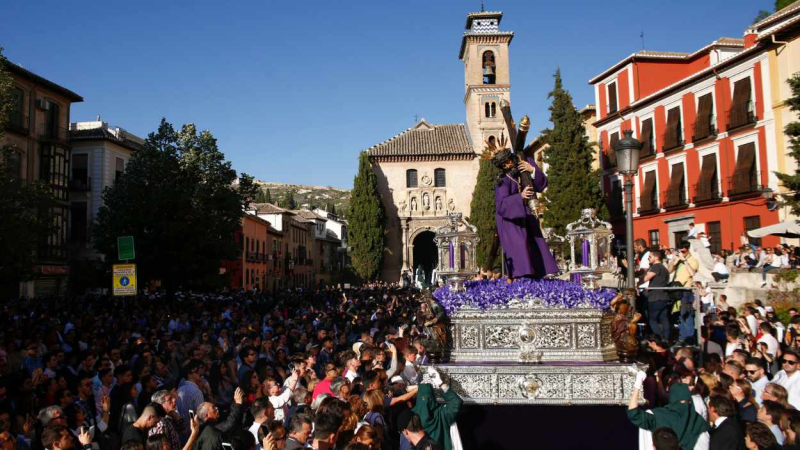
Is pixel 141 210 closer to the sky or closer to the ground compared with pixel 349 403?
closer to the sky

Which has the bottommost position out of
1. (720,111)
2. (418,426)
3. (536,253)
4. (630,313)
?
(418,426)

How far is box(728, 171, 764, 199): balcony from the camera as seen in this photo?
24.1m

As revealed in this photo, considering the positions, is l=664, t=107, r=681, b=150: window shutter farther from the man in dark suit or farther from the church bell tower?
the man in dark suit

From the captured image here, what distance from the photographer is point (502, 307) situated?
24.4ft

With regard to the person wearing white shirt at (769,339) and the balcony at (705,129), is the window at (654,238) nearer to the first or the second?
the balcony at (705,129)

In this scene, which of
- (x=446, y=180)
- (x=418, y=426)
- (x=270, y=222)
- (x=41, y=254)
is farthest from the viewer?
(x=270, y=222)

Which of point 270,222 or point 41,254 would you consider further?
point 270,222

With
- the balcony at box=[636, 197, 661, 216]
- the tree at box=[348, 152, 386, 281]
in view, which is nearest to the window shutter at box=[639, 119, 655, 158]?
the balcony at box=[636, 197, 661, 216]

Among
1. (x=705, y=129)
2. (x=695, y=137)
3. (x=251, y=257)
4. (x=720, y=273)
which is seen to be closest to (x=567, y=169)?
(x=695, y=137)

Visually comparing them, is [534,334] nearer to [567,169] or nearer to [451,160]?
[567,169]

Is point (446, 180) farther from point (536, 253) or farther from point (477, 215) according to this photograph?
point (536, 253)

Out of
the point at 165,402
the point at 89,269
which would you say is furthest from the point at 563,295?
the point at 89,269

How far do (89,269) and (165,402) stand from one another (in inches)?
1204

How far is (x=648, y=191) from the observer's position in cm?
3123
